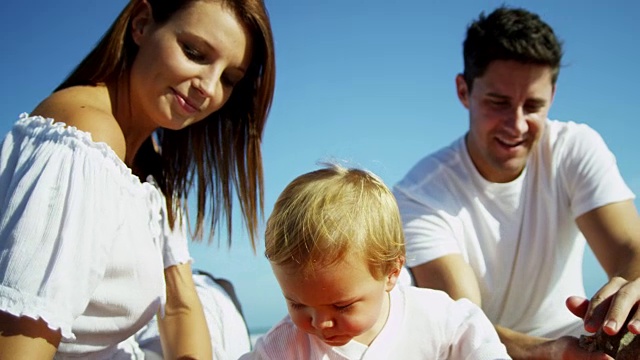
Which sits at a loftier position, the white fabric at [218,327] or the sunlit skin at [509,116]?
the sunlit skin at [509,116]

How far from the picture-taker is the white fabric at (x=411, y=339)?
2070 mm

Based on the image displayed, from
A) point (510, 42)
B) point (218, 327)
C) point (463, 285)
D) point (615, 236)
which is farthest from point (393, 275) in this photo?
point (510, 42)

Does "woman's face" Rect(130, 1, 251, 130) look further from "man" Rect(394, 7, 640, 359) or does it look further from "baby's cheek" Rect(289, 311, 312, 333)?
"man" Rect(394, 7, 640, 359)

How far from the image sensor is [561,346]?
2.29 metres

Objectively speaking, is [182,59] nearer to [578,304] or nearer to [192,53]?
[192,53]

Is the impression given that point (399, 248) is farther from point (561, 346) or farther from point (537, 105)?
point (537, 105)

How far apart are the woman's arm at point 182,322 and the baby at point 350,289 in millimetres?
567

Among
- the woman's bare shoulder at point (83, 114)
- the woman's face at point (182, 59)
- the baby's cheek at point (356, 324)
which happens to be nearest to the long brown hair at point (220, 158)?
the woman's face at point (182, 59)

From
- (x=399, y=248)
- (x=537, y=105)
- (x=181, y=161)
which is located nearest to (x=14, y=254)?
(x=399, y=248)

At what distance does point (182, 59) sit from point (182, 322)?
1008 millimetres

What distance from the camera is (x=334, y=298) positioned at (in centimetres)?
188

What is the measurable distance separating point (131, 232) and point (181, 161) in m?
0.80

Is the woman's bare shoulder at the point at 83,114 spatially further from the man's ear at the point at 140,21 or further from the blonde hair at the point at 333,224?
the blonde hair at the point at 333,224

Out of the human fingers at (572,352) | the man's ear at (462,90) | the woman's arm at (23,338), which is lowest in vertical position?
the human fingers at (572,352)
